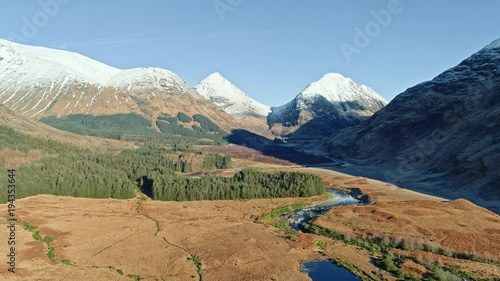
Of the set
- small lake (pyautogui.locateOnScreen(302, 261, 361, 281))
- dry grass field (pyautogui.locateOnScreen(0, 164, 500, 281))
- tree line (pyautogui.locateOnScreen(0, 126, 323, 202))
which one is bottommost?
small lake (pyautogui.locateOnScreen(302, 261, 361, 281))

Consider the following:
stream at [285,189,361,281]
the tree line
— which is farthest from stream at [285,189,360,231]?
the tree line

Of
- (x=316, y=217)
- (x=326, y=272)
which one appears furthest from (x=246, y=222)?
(x=326, y=272)

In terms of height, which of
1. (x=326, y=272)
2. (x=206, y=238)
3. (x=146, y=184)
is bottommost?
(x=326, y=272)

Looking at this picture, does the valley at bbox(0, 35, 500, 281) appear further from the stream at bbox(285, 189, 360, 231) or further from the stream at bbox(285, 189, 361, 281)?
the stream at bbox(285, 189, 360, 231)

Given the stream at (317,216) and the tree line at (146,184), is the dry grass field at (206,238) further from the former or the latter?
the tree line at (146,184)

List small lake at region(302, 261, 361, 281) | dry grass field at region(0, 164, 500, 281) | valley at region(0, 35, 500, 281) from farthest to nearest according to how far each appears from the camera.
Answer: valley at region(0, 35, 500, 281) < dry grass field at region(0, 164, 500, 281) < small lake at region(302, 261, 361, 281)

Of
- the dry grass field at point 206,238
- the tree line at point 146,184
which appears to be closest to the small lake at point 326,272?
the dry grass field at point 206,238

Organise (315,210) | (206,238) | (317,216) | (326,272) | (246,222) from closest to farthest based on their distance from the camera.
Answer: (326,272) → (206,238) → (246,222) → (317,216) → (315,210)

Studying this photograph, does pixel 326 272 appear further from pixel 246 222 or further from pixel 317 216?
pixel 317 216
